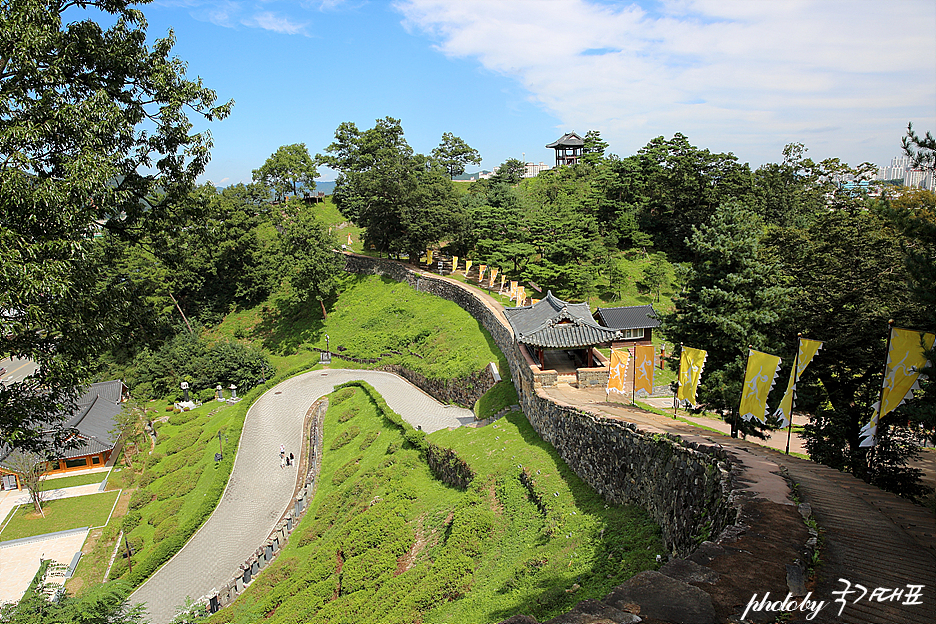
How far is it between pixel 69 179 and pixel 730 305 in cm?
1440

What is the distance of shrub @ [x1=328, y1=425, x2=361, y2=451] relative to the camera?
24.6 metres

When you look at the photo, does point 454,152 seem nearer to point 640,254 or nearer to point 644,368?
point 640,254

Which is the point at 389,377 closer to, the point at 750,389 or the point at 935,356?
the point at 750,389

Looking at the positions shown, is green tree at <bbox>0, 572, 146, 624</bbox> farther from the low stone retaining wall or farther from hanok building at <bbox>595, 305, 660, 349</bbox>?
hanok building at <bbox>595, 305, 660, 349</bbox>

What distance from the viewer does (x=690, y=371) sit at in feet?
44.4

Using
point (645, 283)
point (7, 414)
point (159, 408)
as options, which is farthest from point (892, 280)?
point (159, 408)

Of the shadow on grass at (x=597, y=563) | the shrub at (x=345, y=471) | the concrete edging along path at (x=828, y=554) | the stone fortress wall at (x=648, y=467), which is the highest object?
the concrete edging along path at (x=828, y=554)

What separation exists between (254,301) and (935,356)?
Answer: 171 ft

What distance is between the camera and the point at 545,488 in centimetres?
1351

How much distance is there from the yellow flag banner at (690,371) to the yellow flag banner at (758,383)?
4.11 feet

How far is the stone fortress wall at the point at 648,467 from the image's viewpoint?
7809mm

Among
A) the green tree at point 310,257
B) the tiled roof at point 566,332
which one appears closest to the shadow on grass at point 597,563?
the tiled roof at point 566,332

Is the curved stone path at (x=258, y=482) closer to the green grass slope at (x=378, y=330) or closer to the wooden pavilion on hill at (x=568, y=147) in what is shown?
the green grass slope at (x=378, y=330)

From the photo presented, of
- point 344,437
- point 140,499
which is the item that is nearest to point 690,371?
point 344,437
